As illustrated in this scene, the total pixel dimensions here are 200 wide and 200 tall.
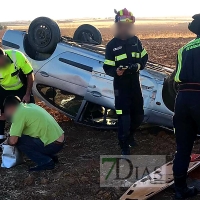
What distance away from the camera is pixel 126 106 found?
461cm

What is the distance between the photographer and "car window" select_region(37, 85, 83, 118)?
20.1 ft

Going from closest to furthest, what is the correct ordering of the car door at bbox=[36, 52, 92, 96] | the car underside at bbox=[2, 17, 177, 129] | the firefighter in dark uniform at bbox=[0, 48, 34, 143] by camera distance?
the firefighter in dark uniform at bbox=[0, 48, 34, 143] < the car underside at bbox=[2, 17, 177, 129] < the car door at bbox=[36, 52, 92, 96]

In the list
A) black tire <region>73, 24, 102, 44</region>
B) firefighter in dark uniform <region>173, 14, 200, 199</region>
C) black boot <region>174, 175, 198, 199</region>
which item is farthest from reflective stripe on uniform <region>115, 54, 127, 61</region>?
black tire <region>73, 24, 102, 44</region>

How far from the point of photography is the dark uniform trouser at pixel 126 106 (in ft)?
15.1

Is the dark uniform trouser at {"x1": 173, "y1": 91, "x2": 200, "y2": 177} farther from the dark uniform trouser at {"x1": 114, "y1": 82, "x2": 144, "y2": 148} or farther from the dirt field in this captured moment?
the dark uniform trouser at {"x1": 114, "y1": 82, "x2": 144, "y2": 148}

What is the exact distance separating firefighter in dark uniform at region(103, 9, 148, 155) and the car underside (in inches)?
24.3

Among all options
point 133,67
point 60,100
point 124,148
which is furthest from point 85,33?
point 124,148

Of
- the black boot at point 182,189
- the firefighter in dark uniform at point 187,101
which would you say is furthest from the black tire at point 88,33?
the black boot at point 182,189

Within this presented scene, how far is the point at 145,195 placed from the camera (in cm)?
364

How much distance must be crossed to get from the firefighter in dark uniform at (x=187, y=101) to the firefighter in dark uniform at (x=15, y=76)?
2396 mm

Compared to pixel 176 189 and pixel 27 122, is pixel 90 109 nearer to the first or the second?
pixel 27 122

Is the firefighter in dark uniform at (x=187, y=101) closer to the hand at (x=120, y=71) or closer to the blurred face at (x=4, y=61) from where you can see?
the hand at (x=120, y=71)

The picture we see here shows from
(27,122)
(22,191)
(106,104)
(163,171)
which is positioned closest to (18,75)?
(27,122)

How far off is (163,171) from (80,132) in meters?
2.10
